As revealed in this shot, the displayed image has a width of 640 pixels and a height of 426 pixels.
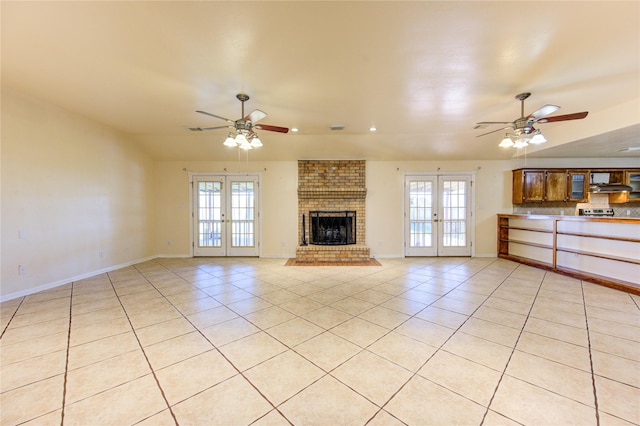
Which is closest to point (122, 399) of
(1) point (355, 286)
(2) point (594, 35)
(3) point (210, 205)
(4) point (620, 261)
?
(1) point (355, 286)

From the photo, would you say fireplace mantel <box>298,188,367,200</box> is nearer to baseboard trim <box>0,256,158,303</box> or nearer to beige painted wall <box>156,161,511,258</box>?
beige painted wall <box>156,161,511,258</box>

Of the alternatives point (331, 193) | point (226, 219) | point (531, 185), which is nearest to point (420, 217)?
point (331, 193)

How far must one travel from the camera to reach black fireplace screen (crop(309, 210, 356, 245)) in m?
6.11

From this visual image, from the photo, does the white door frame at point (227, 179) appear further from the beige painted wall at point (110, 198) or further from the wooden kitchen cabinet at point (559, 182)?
the wooden kitchen cabinet at point (559, 182)

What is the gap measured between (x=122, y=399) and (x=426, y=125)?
16.9 feet

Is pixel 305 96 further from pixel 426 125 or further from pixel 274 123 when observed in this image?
pixel 426 125

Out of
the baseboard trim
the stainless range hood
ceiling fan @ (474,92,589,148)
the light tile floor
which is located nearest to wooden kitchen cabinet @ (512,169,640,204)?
the stainless range hood

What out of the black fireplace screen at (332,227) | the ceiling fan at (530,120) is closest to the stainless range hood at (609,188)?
the ceiling fan at (530,120)

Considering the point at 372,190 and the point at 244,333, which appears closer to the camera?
the point at 244,333

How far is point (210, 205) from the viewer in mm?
6262

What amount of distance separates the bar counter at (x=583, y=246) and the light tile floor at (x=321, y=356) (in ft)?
1.86

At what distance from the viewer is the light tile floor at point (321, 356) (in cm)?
149

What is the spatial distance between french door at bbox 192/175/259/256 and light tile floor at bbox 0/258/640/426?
252cm

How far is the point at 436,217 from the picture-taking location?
244 inches
